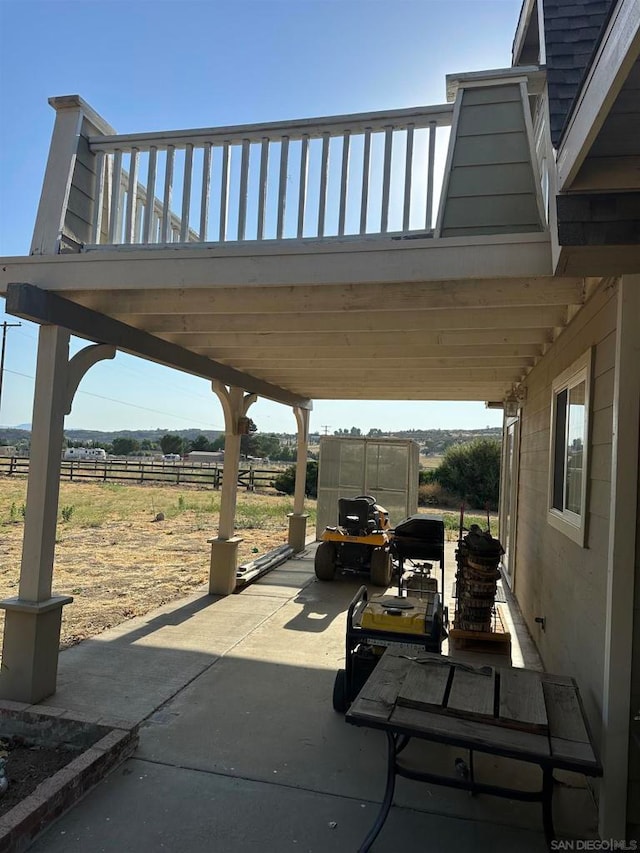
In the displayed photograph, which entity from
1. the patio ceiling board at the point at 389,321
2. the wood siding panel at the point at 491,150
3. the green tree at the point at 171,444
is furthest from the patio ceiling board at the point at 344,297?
the green tree at the point at 171,444

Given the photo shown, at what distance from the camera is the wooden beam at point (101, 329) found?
11.2 ft

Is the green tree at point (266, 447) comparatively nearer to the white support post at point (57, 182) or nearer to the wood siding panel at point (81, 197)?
the wood siding panel at point (81, 197)

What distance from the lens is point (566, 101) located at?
87.7 inches

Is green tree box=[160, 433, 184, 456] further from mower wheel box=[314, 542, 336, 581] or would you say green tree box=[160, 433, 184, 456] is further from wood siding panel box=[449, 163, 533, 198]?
wood siding panel box=[449, 163, 533, 198]

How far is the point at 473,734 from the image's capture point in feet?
6.77

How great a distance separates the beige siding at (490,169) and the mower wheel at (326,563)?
5.03m

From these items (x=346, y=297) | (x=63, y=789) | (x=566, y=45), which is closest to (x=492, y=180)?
(x=566, y=45)

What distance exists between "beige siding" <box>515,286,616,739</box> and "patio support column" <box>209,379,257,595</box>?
3.24m

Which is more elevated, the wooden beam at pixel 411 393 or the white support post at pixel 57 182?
the white support post at pixel 57 182

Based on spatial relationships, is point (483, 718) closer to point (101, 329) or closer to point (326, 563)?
point (101, 329)

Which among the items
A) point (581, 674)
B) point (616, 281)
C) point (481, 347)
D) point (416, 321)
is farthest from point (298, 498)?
point (616, 281)

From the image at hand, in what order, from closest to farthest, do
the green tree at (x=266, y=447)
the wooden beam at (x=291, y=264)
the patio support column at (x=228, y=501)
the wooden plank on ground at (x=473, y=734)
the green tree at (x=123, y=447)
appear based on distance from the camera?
the wooden plank on ground at (x=473, y=734), the wooden beam at (x=291, y=264), the patio support column at (x=228, y=501), the green tree at (x=266, y=447), the green tree at (x=123, y=447)

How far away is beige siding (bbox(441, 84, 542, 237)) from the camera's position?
306cm

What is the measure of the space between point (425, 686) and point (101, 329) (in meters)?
3.14
